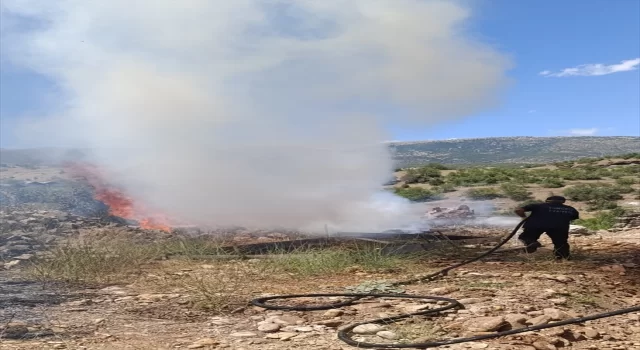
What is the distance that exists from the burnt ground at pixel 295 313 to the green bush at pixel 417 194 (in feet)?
50.0

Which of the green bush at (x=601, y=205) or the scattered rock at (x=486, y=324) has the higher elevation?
the green bush at (x=601, y=205)

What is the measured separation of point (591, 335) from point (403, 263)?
3555mm

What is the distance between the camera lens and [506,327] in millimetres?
4539

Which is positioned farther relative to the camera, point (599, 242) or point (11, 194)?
point (11, 194)

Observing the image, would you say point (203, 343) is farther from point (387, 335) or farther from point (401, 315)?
point (401, 315)

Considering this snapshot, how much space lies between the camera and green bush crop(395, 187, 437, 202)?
77.4 ft

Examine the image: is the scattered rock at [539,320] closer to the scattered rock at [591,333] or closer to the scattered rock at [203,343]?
the scattered rock at [591,333]

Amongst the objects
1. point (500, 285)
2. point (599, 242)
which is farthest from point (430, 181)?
point (500, 285)

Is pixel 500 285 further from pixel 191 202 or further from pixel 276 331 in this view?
pixel 191 202

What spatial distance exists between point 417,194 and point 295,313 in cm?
1989

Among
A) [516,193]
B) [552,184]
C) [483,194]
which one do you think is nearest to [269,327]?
[516,193]

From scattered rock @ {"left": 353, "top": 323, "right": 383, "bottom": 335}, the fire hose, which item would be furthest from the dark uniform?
scattered rock @ {"left": 353, "top": 323, "right": 383, "bottom": 335}

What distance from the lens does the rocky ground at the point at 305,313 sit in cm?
445

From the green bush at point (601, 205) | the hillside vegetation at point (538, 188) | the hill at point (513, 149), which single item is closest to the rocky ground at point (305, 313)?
the hillside vegetation at point (538, 188)
